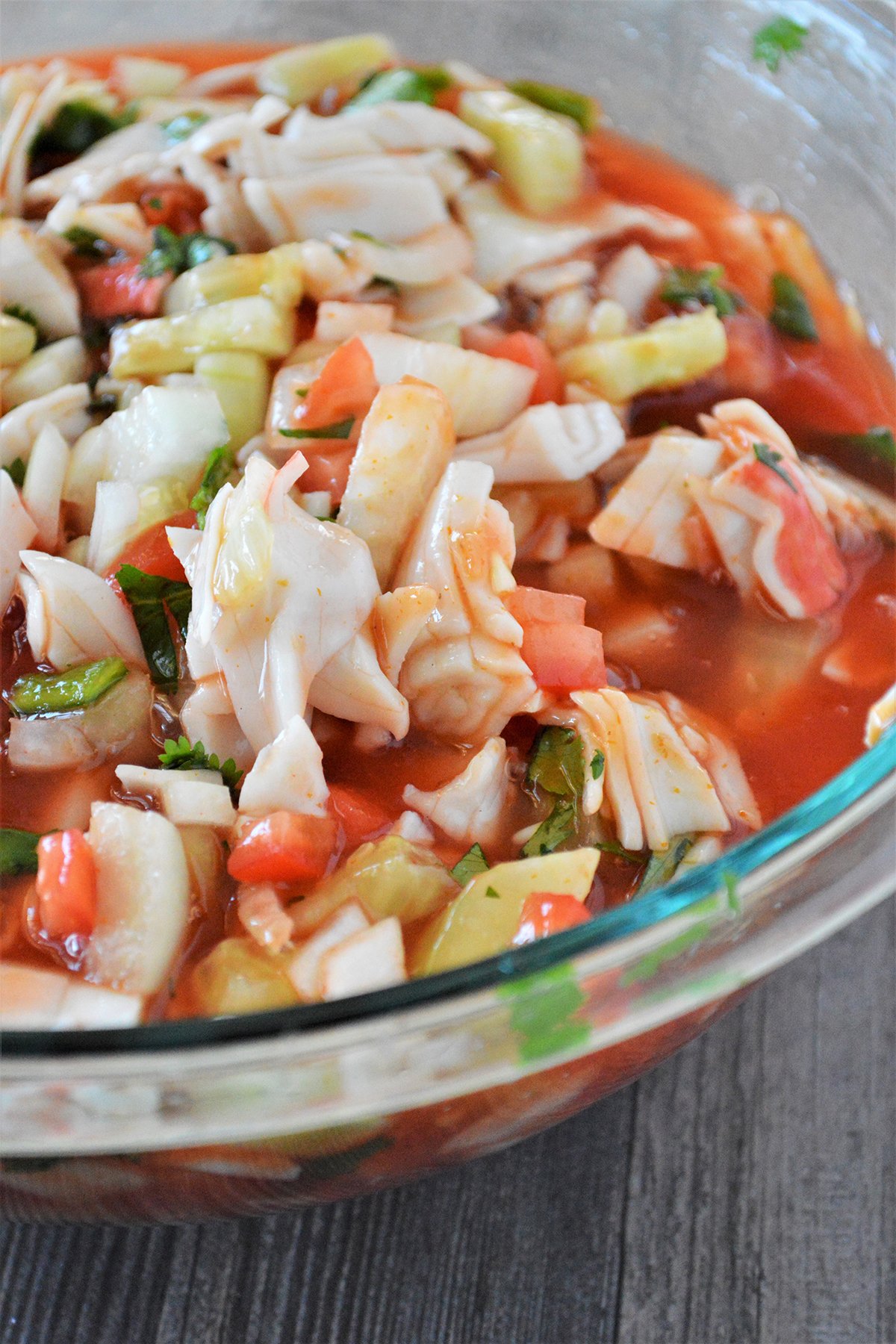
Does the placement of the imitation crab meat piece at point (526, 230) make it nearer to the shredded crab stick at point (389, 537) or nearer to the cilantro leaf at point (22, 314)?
the shredded crab stick at point (389, 537)

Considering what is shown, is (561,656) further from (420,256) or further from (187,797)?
(420,256)

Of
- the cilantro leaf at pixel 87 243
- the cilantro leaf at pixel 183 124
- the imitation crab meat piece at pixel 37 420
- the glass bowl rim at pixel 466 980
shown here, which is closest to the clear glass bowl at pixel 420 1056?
the glass bowl rim at pixel 466 980

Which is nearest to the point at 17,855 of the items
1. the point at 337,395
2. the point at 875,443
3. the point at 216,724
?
the point at 216,724

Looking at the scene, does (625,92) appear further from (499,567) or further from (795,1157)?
(795,1157)

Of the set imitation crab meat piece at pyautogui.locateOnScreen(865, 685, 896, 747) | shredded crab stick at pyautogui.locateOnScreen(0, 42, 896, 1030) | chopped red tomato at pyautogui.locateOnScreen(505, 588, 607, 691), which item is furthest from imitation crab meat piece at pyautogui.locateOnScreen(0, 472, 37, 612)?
imitation crab meat piece at pyautogui.locateOnScreen(865, 685, 896, 747)

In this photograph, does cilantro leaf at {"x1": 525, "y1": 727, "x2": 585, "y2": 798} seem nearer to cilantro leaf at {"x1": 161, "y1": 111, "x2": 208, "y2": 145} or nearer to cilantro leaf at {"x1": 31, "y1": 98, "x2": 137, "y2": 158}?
cilantro leaf at {"x1": 161, "y1": 111, "x2": 208, "y2": 145}

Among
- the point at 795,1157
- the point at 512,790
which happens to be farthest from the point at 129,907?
the point at 795,1157

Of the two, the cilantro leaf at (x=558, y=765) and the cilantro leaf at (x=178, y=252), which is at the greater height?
the cilantro leaf at (x=558, y=765)
